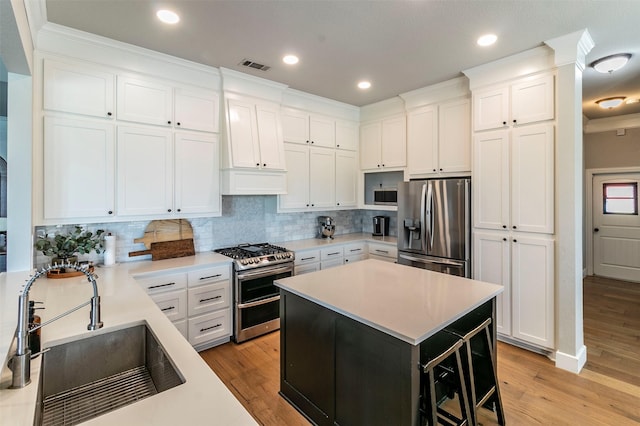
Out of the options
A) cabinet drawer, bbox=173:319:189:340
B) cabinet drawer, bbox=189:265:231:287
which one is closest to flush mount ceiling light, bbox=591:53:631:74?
cabinet drawer, bbox=189:265:231:287

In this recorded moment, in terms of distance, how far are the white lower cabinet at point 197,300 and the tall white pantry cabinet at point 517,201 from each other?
8.59 feet

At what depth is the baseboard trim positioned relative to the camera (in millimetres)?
2676

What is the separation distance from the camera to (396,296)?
193 centimetres

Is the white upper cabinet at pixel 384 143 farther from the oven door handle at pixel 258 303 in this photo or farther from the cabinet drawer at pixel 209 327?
the cabinet drawer at pixel 209 327

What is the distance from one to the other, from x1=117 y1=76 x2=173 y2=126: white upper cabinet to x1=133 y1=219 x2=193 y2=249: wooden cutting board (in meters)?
0.98

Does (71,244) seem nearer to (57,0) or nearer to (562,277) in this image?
(57,0)

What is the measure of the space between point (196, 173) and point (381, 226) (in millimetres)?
2790

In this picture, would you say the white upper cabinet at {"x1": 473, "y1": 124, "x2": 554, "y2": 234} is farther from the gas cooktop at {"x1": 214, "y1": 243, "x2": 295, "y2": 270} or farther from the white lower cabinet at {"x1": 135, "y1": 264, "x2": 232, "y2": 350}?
the white lower cabinet at {"x1": 135, "y1": 264, "x2": 232, "y2": 350}

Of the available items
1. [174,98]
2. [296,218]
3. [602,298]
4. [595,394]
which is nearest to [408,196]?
[296,218]

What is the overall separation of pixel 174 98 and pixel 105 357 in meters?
2.38

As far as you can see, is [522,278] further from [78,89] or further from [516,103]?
[78,89]

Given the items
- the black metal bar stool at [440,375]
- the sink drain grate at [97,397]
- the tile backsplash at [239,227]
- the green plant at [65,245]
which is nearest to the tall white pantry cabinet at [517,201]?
the black metal bar stool at [440,375]

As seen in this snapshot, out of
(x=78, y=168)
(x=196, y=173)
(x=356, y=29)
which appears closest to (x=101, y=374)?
(x=78, y=168)

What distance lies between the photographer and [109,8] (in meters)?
2.17
